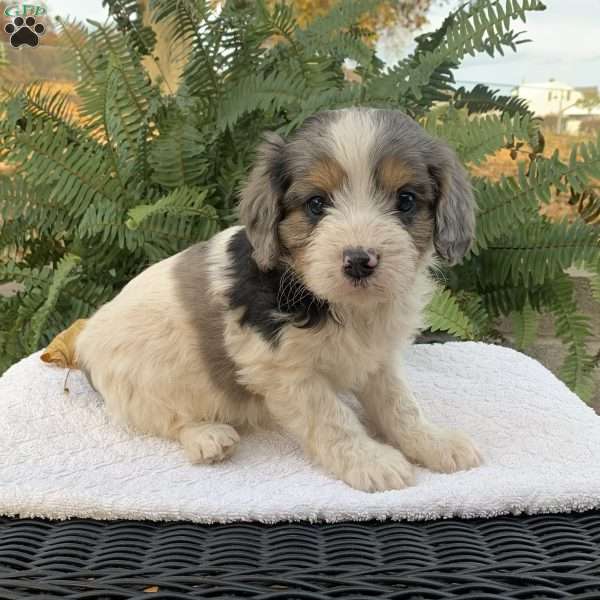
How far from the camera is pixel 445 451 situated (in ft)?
7.13

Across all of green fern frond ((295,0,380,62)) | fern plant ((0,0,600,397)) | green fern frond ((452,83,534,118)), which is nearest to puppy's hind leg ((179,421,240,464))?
fern plant ((0,0,600,397))

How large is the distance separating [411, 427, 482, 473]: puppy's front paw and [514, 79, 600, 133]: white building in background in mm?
3441

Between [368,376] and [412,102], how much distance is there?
2139 mm

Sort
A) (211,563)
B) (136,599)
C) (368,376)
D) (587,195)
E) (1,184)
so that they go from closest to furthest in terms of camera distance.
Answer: (136,599)
(211,563)
(368,376)
(1,184)
(587,195)

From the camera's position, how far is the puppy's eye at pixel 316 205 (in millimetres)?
1994

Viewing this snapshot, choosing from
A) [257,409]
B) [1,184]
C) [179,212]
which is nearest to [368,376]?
[257,409]

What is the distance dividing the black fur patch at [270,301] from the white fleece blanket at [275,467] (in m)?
0.47

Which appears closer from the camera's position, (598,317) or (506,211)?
(506,211)

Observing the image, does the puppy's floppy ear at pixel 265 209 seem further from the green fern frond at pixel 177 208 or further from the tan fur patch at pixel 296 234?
the green fern frond at pixel 177 208

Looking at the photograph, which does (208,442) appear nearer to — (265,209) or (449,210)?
(265,209)

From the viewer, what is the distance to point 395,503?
6.20 ft

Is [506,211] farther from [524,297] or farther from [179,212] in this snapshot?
[179,212]

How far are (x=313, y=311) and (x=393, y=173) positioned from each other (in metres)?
0.47

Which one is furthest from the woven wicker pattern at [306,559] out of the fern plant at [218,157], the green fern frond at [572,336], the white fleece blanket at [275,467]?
the green fern frond at [572,336]
